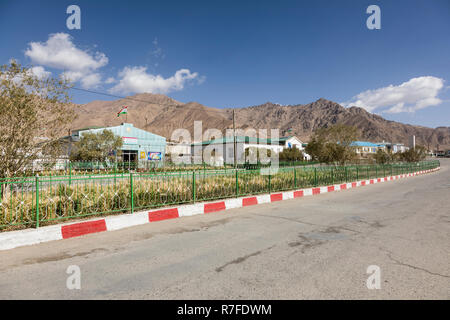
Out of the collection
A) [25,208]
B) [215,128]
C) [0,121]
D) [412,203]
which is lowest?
[412,203]

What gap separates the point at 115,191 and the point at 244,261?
14.6ft

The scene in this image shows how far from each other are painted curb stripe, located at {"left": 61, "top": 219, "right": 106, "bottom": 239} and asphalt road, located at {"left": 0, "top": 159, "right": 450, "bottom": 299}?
1.07 feet

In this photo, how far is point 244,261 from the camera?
3846 millimetres

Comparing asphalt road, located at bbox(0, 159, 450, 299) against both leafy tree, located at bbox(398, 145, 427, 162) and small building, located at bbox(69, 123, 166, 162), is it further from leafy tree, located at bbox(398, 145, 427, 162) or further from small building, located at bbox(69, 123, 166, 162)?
leafy tree, located at bbox(398, 145, 427, 162)

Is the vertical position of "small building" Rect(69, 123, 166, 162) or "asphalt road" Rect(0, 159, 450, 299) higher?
"small building" Rect(69, 123, 166, 162)

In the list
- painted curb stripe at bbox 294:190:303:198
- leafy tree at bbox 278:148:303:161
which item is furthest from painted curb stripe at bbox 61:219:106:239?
leafy tree at bbox 278:148:303:161

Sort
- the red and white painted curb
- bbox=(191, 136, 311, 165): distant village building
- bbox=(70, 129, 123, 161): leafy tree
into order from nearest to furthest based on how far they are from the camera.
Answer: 1. the red and white painted curb
2. bbox=(70, 129, 123, 161): leafy tree
3. bbox=(191, 136, 311, 165): distant village building

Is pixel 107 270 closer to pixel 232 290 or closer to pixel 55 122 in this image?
pixel 232 290

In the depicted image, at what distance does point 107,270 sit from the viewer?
3598 mm

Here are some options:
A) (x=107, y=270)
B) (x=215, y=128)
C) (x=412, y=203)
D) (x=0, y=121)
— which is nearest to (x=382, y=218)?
(x=412, y=203)

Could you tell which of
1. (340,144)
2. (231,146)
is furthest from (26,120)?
(231,146)

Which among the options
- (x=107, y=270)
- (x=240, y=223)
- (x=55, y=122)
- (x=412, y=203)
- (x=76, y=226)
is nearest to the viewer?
(x=107, y=270)

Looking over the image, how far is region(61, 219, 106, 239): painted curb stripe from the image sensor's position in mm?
5305

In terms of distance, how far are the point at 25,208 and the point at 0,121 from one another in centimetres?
302
